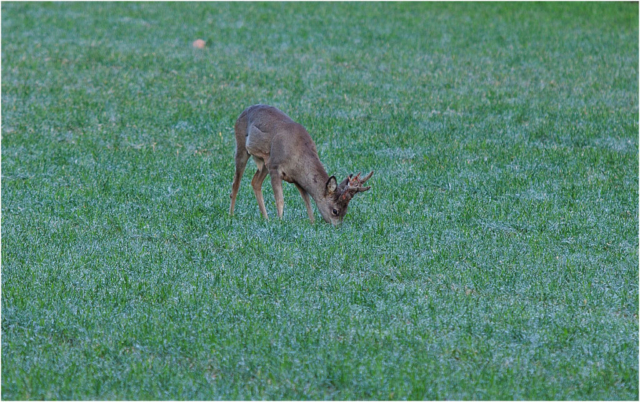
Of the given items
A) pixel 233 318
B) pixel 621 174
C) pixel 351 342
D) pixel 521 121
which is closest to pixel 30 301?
pixel 233 318

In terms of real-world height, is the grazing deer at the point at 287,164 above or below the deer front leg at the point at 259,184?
above

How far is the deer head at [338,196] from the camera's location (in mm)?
9164

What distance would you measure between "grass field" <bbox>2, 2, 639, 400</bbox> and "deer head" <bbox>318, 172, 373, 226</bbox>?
0.55 feet

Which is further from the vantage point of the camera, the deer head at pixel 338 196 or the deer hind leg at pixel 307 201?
the deer hind leg at pixel 307 201

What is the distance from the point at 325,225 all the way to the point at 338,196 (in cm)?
37

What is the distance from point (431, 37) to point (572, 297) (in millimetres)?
15051

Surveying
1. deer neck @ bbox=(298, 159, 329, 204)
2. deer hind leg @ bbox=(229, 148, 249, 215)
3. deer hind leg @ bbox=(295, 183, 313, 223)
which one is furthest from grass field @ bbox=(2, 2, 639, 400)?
deer neck @ bbox=(298, 159, 329, 204)

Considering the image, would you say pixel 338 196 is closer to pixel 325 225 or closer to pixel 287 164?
pixel 325 225

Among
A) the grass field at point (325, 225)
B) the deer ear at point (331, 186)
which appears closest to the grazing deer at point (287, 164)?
the deer ear at point (331, 186)

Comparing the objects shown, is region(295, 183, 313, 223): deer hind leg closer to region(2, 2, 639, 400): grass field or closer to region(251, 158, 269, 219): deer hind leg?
region(2, 2, 639, 400): grass field

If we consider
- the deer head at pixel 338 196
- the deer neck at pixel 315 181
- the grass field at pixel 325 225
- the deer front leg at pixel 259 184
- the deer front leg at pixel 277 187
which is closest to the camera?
the grass field at pixel 325 225

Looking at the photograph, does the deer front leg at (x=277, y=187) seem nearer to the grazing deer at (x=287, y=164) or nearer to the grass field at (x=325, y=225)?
the grazing deer at (x=287, y=164)

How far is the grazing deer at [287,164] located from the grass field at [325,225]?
0.87 feet

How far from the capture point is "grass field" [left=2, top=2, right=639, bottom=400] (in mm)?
6016
